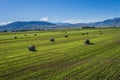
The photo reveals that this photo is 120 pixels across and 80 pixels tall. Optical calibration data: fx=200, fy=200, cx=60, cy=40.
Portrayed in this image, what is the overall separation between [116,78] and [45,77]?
649 centimetres

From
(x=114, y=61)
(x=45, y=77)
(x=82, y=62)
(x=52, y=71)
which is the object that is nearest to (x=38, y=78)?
(x=45, y=77)

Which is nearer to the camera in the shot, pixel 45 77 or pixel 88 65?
pixel 45 77

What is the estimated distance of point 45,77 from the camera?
60.7 ft

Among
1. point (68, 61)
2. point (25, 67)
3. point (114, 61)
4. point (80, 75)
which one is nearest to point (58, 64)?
point (68, 61)

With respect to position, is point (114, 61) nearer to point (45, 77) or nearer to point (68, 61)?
point (68, 61)

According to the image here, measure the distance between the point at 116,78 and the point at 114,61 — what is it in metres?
7.57

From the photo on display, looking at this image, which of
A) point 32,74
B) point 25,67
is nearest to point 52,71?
point 32,74

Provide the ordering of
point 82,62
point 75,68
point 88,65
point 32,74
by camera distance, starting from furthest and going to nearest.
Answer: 1. point 82,62
2. point 88,65
3. point 75,68
4. point 32,74

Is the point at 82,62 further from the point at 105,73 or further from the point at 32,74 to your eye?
the point at 32,74

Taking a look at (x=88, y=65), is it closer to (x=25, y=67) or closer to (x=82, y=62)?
(x=82, y=62)

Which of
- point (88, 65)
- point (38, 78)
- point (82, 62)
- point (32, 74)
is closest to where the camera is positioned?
point (38, 78)

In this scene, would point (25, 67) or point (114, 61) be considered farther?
point (114, 61)

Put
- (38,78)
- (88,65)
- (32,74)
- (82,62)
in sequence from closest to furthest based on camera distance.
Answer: (38,78) < (32,74) < (88,65) < (82,62)

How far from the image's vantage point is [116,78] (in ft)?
59.8
